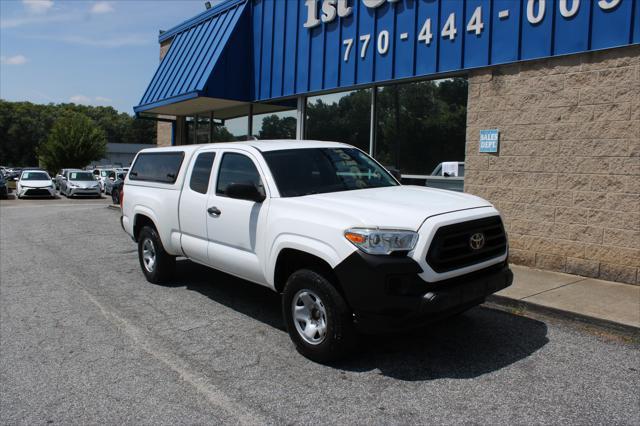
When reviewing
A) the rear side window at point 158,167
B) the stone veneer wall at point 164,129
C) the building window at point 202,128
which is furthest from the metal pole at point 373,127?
the stone veneer wall at point 164,129

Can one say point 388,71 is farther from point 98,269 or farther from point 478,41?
point 98,269

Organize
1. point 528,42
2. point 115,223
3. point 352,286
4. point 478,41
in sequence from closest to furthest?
1. point 352,286
2. point 528,42
3. point 478,41
4. point 115,223

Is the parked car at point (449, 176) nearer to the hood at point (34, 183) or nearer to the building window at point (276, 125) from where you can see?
the building window at point (276, 125)

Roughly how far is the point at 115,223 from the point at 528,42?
1158 cm

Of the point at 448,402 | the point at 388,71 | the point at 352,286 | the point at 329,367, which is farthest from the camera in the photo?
the point at 388,71

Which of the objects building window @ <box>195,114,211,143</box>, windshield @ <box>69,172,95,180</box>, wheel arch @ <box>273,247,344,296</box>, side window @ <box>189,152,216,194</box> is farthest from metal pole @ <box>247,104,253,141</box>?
windshield @ <box>69,172,95,180</box>

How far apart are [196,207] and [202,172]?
1.41ft

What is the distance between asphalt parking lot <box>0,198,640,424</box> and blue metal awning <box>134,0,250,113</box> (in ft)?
25.9

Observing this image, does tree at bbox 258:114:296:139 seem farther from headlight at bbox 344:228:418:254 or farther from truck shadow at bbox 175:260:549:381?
headlight at bbox 344:228:418:254

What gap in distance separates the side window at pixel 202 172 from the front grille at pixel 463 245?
289 cm

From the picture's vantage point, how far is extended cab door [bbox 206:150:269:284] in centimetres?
501

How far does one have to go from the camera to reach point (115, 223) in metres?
14.6

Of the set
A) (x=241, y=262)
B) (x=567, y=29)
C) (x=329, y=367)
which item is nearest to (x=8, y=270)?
(x=241, y=262)

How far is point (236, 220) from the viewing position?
5.26m
